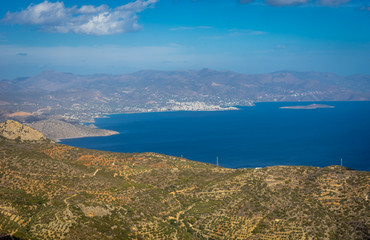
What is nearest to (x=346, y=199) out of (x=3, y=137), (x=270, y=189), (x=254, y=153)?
(x=270, y=189)

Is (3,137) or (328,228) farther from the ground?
(3,137)

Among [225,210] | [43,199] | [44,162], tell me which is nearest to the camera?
[43,199]

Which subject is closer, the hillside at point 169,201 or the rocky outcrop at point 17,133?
the hillside at point 169,201

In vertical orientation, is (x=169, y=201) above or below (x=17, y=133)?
below

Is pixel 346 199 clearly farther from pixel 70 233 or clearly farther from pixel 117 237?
pixel 70 233

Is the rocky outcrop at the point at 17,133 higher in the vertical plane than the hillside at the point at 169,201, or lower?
higher
